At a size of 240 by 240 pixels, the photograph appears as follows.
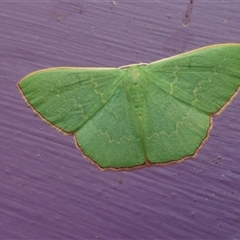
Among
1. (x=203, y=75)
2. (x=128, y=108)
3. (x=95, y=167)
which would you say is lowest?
(x=95, y=167)

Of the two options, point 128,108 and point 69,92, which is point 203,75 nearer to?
point 128,108

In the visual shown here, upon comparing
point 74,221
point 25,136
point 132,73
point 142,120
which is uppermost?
point 132,73

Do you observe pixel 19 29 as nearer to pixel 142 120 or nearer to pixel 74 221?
pixel 142 120

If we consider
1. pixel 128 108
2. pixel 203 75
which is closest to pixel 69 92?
pixel 128 108

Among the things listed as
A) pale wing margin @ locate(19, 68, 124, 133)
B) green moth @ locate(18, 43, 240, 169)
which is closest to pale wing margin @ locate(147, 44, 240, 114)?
green moth @ locate(18, 43, 240, 169)

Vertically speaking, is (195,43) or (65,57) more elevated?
(195,43)

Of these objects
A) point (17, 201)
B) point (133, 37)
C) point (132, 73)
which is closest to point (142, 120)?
point (132, 73)

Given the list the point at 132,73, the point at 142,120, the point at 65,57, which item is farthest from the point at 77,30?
the point at 142,120

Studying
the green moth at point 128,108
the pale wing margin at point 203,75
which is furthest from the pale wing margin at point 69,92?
the pale wing margin at point 203,75
